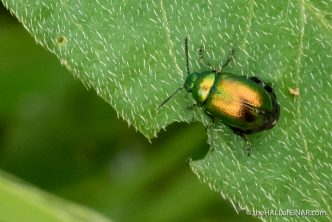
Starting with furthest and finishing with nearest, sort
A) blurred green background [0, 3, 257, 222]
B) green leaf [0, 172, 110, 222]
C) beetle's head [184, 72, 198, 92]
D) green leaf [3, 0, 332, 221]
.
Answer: blurred green background [0, 3, 257, 222]
beetle's head [184, 72, 198, 92]
green leaf [3, 0, 332, 221]
green leaf [0, 172, 110, 222]

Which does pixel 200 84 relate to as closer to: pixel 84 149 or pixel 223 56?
pixel 223 56

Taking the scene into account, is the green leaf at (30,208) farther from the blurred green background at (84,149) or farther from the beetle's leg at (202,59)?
the blurred green background at (84,149)

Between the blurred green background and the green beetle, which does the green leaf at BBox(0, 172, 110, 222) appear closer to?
the green beetle

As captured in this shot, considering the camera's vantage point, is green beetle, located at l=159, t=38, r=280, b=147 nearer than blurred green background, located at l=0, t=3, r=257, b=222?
Yes

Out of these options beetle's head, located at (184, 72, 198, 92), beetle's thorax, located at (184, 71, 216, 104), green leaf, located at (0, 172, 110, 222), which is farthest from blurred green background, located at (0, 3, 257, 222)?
green leaf, located at (0, 172, 110, 222)

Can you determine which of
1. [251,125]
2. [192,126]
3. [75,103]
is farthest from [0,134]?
[251,125]

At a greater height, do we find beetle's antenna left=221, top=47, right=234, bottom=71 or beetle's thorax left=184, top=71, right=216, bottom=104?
beetle's antenna left=221, top=47, right=234, bottom=71
